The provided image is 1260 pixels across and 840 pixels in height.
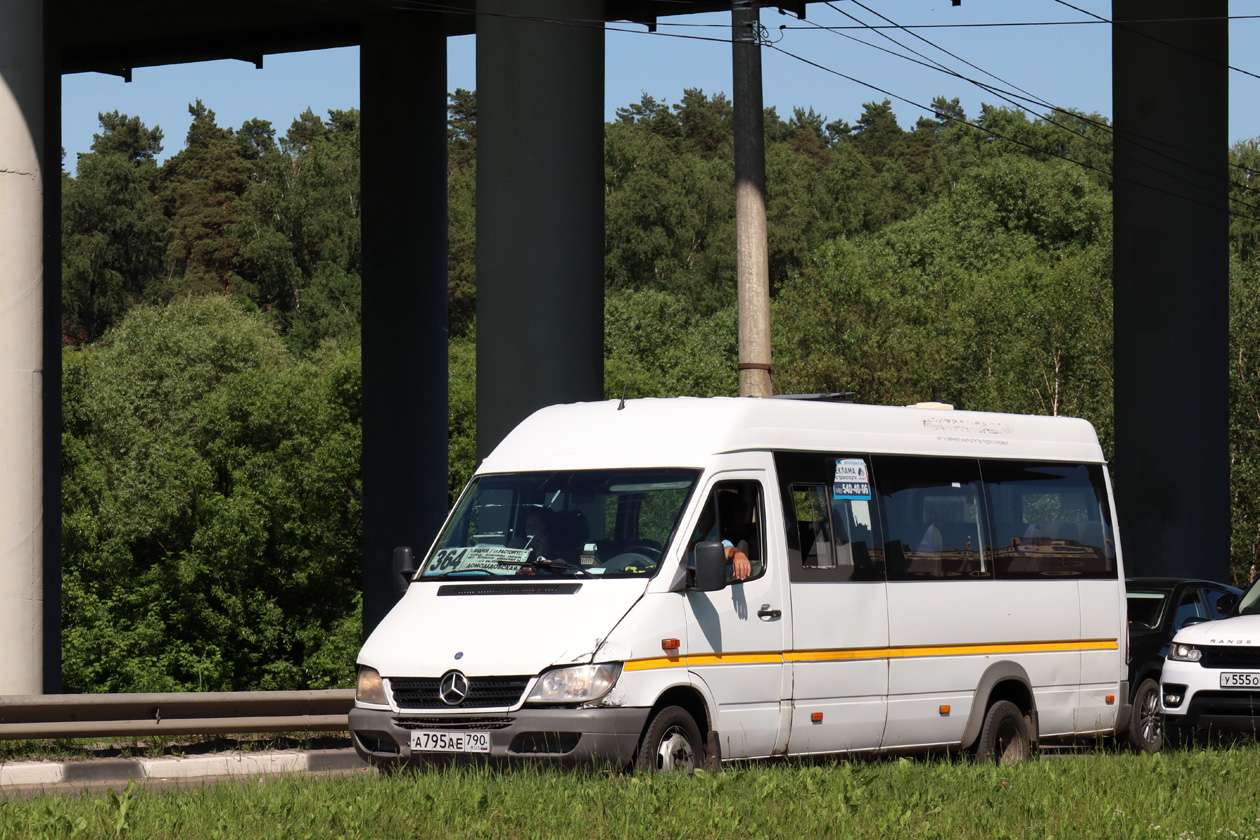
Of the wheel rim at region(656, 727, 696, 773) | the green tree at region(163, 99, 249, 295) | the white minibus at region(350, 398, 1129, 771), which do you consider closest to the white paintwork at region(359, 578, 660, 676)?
the white minibus at region(350, 398, 1129, 771)

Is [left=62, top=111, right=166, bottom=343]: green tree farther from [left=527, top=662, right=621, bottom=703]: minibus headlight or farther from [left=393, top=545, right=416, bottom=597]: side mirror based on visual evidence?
[left=527, top=662, right=621, bottom=703]: minibus headlight

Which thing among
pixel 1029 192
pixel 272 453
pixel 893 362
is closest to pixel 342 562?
pixel 272 453

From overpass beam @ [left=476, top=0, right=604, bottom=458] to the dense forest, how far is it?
11429mm

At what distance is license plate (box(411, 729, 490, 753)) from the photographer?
30.7ft

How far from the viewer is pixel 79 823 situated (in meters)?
7.27

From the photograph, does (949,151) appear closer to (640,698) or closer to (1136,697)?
(1136,697)

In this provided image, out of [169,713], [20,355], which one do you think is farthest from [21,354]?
[169,713]

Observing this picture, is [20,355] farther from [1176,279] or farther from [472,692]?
[1176,279]

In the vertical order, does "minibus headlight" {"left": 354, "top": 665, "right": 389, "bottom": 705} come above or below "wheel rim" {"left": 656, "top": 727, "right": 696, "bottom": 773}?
above

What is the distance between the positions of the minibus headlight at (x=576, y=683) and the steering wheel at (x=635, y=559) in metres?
0.74

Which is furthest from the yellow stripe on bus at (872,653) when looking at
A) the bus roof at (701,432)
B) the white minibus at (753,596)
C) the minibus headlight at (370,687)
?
the minibus headlight at (370,687)

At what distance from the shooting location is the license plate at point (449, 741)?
9.35 metres

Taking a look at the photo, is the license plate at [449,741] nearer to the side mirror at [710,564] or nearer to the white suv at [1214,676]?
the side mirror at [710,564]

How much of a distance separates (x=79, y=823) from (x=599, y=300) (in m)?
11.2
